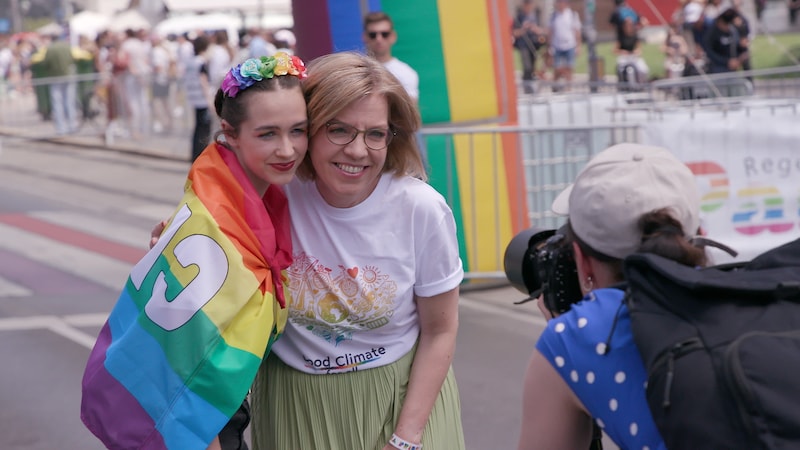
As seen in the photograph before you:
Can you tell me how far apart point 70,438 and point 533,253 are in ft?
12.3

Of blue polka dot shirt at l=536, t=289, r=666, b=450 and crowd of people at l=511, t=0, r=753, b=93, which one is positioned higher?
crowd of people at l=511, t=0, r=753, b=93

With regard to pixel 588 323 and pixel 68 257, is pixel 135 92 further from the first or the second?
pixel 588 323

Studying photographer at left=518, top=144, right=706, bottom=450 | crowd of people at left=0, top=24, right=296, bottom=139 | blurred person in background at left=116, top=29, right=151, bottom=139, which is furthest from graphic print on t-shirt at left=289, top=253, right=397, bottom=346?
blurred person in background at left=116, top=29, right=151, bottom=139

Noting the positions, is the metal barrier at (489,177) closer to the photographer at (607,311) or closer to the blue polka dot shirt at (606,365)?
the photographer at (607,311)

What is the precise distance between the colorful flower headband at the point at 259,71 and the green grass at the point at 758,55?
20.8 meters

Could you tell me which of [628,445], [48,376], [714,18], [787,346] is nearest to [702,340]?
[787,346]

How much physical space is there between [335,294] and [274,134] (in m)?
0.40

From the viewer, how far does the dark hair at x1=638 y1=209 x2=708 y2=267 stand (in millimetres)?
1852

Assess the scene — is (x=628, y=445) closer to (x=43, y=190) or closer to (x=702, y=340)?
(x=702, y=340)

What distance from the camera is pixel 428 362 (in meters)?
2.61

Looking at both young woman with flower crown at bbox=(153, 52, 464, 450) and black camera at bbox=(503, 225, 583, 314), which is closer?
black camera at bbox=(503, 225, 583, 314)

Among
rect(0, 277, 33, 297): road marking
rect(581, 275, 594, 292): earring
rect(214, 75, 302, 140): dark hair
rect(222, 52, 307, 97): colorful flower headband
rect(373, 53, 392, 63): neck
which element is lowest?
rect(0, 277, 33, 297): road marking

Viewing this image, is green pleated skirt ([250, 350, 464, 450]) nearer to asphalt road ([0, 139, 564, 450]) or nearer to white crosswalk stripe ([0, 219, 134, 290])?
asphalt road ([0, 139, 564, 450])

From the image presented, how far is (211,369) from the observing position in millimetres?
2246
